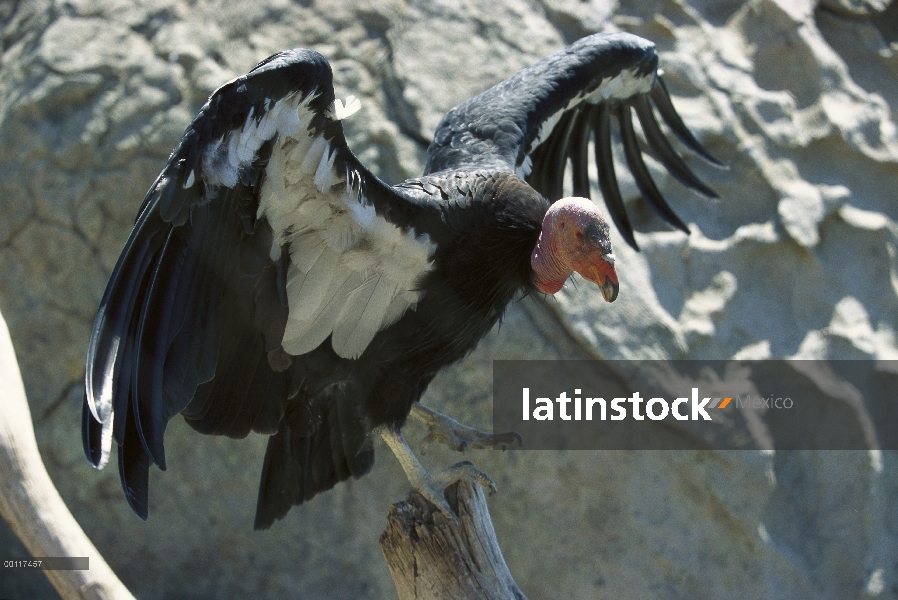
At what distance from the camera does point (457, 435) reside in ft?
9.05

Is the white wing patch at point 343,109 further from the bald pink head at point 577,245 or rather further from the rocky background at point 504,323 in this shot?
the rocky background at point 504,323

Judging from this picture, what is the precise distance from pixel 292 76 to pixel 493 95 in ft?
4.36

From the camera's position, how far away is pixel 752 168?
420 cm

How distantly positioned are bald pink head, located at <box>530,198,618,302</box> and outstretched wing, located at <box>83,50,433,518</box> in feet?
1.00

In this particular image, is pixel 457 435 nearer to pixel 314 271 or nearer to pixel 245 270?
pixel 314 271

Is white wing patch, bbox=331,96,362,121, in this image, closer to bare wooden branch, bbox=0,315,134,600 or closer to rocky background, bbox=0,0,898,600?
bare wooden branch, bbox=0,315,134,600

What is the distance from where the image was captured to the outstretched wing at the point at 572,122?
2812 mm

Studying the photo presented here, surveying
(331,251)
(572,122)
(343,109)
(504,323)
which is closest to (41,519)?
(331,251)

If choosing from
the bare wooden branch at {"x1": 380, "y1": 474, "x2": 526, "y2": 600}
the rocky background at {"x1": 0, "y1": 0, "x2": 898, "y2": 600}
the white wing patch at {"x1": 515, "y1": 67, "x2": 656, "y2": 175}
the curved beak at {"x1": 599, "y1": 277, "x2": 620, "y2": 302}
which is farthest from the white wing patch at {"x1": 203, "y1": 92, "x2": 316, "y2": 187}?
the rocky background at {"x1": 0, "y1": 0, "x2": 898, "y2": 600}

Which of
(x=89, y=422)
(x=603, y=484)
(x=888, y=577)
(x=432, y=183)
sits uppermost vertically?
(x=89, y=422)

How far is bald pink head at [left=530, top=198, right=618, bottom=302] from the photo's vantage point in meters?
2.23

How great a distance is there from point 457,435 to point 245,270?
1.01 m

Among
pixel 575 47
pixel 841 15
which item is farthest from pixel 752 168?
pixel 575 47

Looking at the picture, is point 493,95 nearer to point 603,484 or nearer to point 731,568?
point 603,484
